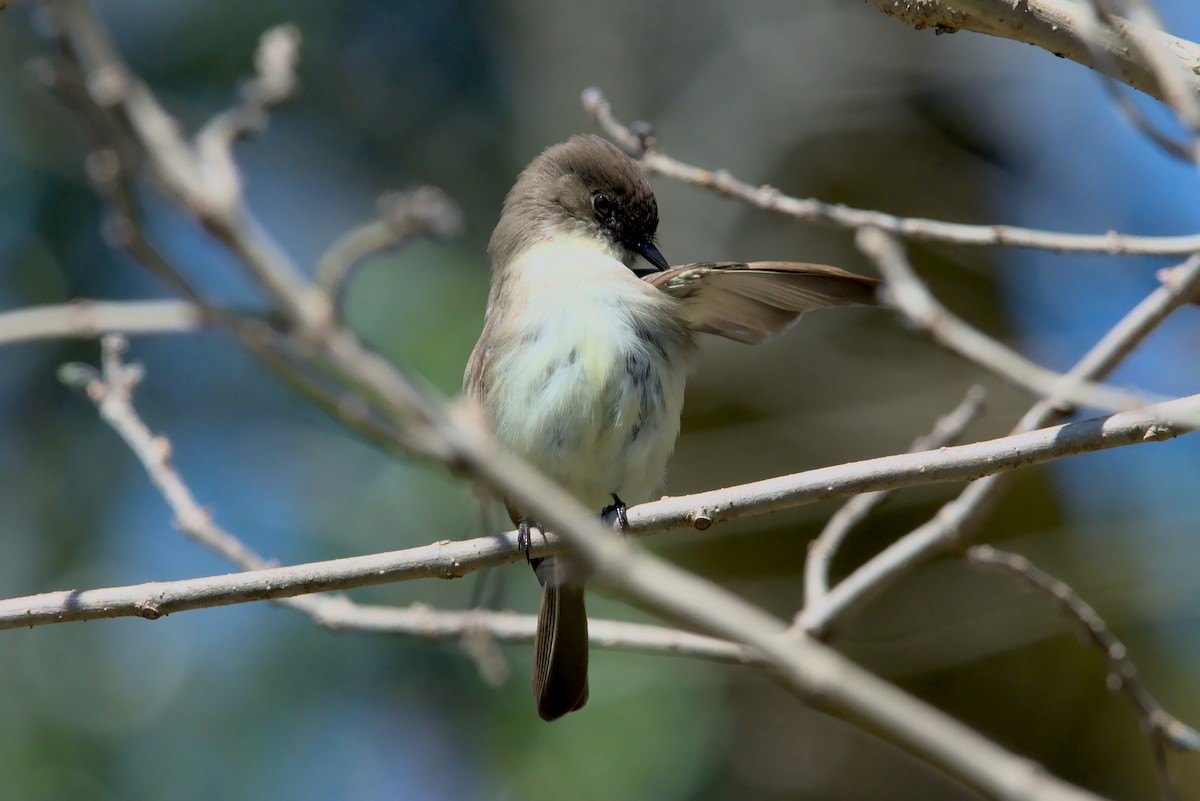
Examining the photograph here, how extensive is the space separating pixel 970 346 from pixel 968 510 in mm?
1190

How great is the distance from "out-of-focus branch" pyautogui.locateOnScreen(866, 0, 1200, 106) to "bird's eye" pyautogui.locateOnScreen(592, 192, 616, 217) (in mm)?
2654

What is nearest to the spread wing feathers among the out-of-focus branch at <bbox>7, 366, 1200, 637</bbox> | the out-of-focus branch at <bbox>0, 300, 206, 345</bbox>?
the out-of-focus branch at <bbox>7, 366, 1200, 637</bbox>

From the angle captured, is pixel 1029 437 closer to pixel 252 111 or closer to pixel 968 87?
pixel 252 111

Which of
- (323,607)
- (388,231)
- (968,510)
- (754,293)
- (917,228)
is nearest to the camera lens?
(388,231)

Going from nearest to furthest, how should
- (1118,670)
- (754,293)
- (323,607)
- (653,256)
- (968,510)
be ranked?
(1118,670) → (968,510) → (323,607) → (754,293) → (653,256)

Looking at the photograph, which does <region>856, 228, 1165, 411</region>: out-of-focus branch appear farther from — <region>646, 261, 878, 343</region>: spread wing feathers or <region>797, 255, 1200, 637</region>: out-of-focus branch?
<region>646, 261, 878, 343</region>: spread wing feathers

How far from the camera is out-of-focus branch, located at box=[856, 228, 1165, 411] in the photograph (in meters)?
2.93

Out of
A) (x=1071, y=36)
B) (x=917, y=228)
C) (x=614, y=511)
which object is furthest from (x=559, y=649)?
(x=1071, y=36)

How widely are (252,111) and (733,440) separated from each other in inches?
236

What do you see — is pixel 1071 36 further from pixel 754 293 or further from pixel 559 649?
pixel 559 649

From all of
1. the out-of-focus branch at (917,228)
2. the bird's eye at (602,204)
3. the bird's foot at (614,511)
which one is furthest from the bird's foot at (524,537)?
the bird's eye at (602,204)

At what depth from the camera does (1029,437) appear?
117 inches

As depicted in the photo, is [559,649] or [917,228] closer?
[917,228]

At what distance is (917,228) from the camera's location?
11.9 ft
